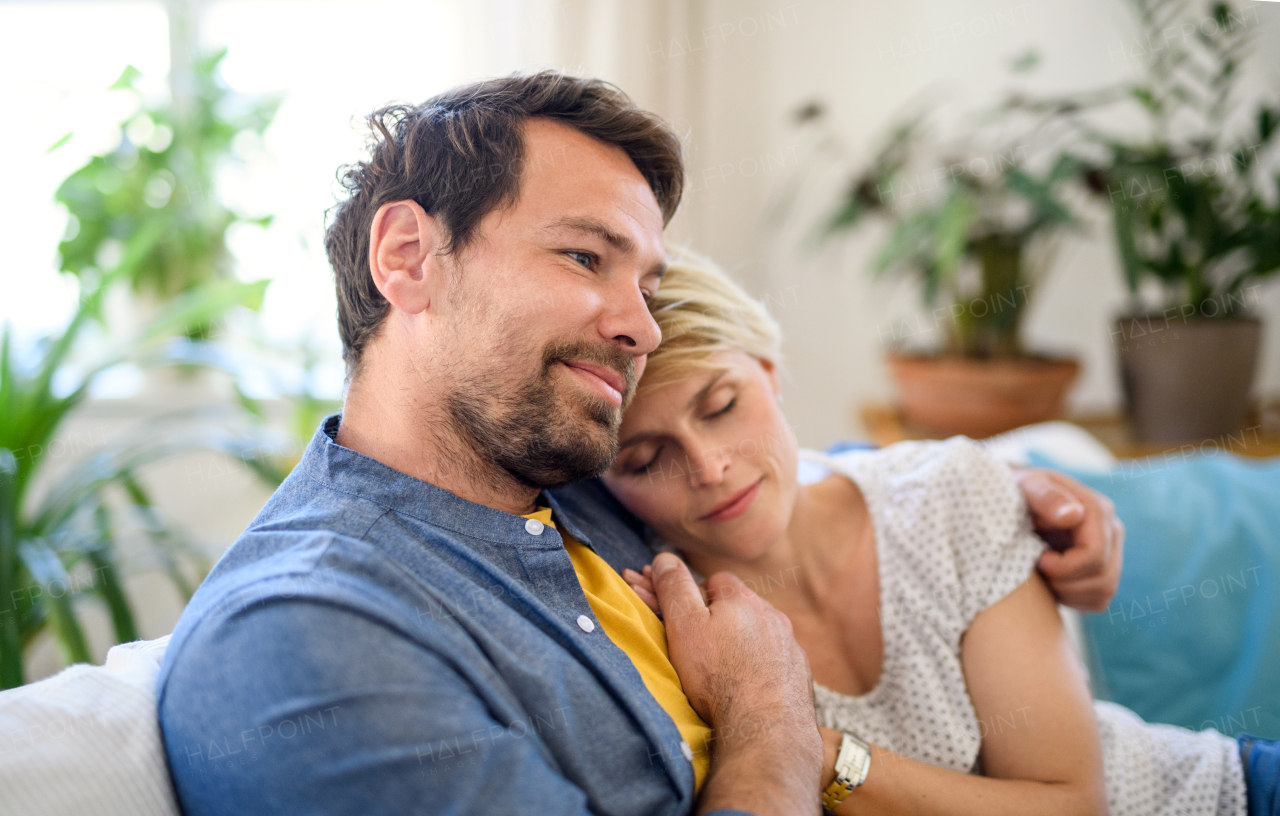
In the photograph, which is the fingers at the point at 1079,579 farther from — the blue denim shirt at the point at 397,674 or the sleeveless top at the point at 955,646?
the blue denim shirt at the point at 397,674

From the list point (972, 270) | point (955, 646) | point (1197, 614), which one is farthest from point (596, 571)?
point (972, 270)

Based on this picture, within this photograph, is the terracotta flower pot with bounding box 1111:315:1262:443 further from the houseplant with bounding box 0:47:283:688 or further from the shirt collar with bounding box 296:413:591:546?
the houseplant with bounding box 0:47:283:688

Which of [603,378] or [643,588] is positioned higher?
[603,378]

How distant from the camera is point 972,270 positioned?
2.30m

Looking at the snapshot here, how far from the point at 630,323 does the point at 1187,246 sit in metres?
1.86

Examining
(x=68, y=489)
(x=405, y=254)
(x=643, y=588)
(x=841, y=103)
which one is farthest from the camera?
(x=841, y=103)

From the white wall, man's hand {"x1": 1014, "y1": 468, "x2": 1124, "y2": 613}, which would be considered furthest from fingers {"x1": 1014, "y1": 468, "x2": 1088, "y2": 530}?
the white wall

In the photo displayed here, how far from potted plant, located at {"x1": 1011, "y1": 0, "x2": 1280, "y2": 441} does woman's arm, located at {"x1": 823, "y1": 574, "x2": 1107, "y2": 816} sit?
134 cm

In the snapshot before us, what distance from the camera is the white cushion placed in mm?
657

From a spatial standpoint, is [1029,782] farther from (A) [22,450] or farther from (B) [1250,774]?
(A) [22,450]

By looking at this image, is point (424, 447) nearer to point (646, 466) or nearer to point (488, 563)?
point (488, 563)

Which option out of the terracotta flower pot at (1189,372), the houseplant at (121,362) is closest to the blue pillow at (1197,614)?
the terracotta flower pot at (1189,372)

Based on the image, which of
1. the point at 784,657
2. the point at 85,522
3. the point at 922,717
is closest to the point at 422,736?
the point at 784,657

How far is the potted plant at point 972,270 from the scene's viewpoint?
2102 mm
